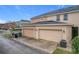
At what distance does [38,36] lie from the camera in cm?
324

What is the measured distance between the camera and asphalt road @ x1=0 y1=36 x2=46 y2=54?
3.13 meters

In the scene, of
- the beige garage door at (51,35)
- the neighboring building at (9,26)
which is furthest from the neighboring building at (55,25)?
the neighboring building at (9,26)

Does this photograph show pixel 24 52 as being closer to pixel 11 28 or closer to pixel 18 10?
pixel 11 28

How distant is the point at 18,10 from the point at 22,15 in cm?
14

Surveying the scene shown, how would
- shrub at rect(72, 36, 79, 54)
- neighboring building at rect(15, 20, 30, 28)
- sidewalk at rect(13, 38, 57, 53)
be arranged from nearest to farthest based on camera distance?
shrub at rect(72, 36, 79, 54)
sidewalk at rect(13, 38, 57, 53)
neighboring building at rect(15, 20, 30, 28)

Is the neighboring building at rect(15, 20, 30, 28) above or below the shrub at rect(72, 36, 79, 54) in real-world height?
above

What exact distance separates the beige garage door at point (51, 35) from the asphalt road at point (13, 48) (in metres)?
0.33

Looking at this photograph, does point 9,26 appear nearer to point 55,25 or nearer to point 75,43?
point 55,25

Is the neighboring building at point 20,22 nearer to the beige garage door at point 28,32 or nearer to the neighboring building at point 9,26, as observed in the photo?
the neighboring building at point 9,26

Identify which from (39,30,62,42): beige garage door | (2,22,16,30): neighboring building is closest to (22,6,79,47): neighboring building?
(39,30,62,42): beige garage door

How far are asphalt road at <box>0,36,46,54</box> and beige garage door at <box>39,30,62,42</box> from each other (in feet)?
1.09

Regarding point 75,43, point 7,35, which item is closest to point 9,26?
point 7,35

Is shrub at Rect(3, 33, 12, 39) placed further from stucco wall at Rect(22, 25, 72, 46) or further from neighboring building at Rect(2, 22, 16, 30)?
stucco wall at Rect(22, 25, 72, 46)
